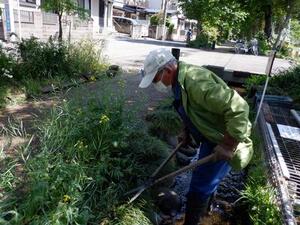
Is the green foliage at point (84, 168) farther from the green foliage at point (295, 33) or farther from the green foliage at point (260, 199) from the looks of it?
the green foliage at point (295, 33)

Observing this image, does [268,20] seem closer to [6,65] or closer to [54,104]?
[6,65]

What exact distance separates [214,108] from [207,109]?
0.09 m

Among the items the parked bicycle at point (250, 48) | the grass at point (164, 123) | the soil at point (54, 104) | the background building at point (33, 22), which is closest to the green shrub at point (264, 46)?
the parked bicycle at point (250, 48)

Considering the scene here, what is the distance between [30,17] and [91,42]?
23.0 feet

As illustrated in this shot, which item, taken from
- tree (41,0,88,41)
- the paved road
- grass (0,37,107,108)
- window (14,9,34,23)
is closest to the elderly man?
grass (0,37,107,108)

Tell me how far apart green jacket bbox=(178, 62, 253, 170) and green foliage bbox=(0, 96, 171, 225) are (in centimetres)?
88

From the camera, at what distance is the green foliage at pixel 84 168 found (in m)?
2.38

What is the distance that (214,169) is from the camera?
276cm

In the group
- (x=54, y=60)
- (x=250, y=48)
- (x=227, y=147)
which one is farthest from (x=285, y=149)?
(x=250, y=48)

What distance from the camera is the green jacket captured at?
2.30 m

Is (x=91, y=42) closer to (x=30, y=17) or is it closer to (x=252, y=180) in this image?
(x=252, y=180)

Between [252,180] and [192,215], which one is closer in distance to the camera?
[192,215]

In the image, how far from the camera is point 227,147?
95.0 inches

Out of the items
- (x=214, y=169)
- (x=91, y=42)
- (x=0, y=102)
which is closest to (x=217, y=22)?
(x=91, y=42)
